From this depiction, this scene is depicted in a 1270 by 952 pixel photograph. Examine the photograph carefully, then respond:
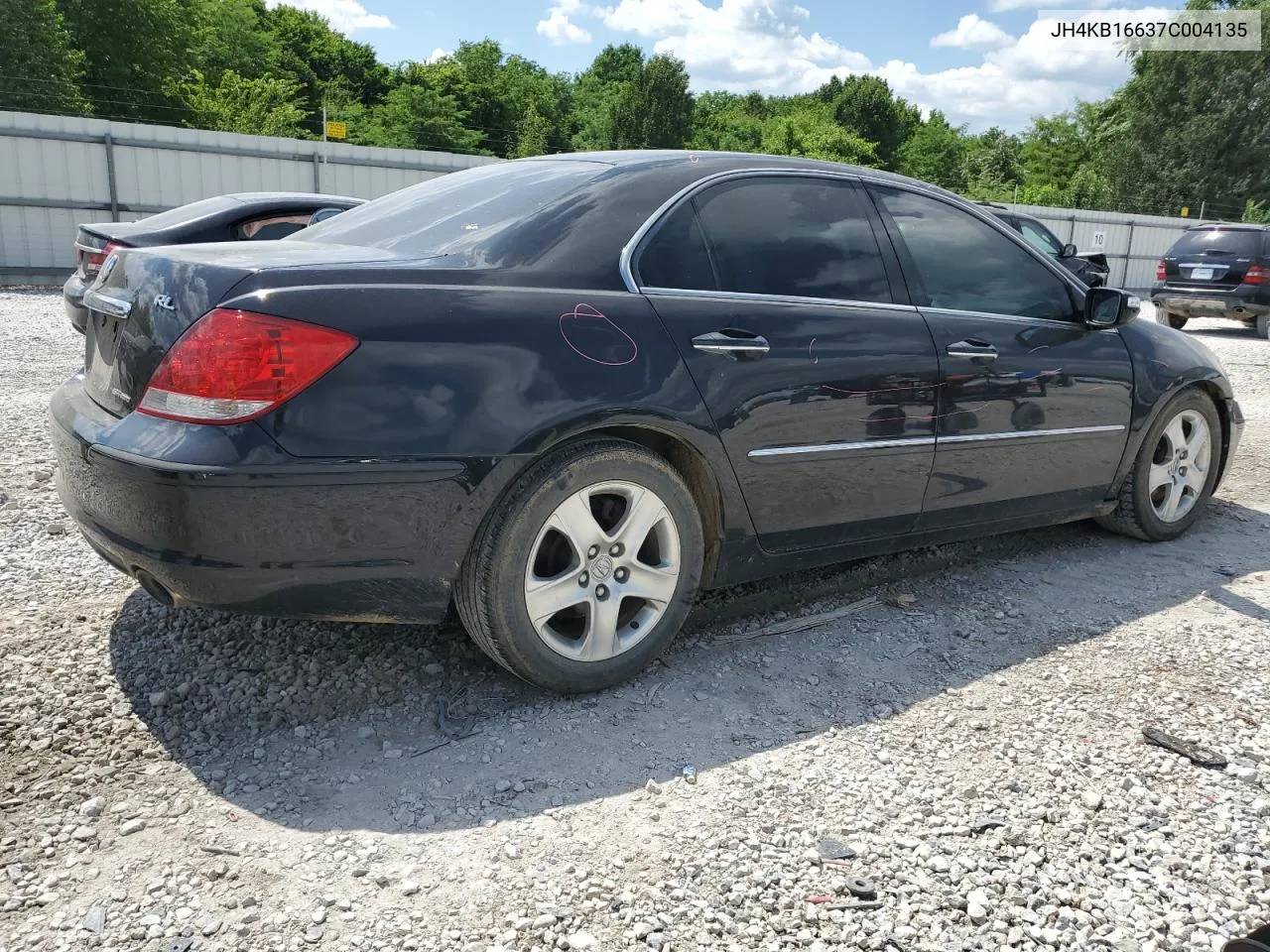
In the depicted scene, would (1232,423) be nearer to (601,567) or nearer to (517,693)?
(601,567)

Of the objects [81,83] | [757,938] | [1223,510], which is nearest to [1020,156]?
[81,83]

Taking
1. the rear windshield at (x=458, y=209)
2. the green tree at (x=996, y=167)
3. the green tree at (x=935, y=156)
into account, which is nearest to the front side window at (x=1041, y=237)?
the rear windshield at (x=458, y=209)

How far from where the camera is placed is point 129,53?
131ft

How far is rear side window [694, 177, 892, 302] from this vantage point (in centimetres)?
Result: 332

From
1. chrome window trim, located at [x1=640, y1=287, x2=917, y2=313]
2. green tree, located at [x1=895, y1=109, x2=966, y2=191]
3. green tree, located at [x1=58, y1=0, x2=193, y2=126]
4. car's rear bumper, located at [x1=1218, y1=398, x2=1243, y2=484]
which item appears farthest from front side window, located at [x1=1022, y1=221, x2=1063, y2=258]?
green tree, located at [x1=895, y1=109, x2=966, y2=191]

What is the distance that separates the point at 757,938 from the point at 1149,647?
220 centimetres

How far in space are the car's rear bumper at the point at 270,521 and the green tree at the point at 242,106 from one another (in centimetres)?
4209

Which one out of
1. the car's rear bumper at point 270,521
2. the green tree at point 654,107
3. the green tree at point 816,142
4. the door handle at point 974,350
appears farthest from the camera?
the green tree at point 654,107

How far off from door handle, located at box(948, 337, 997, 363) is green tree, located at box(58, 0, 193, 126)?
39.7 metres

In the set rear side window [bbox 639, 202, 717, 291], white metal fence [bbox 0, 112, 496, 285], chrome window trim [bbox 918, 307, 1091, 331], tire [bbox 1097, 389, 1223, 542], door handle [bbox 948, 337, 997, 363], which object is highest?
white metal fence [bbox 0, 112, 496, 285]

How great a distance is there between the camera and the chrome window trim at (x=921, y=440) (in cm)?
330

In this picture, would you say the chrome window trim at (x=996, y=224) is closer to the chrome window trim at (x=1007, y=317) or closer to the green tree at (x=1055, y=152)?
the chrome window trim at (x=1007, y=317)

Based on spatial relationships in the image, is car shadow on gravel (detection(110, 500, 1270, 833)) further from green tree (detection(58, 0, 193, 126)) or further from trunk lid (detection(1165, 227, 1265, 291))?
green tree (detection(58, 0, 193, 126))

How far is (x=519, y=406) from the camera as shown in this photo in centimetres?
275
